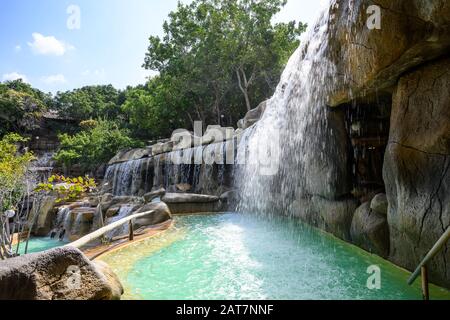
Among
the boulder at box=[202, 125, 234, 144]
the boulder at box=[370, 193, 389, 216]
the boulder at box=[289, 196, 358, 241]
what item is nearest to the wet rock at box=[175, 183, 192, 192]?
the boulder at box=[202, 125, 234, 144]

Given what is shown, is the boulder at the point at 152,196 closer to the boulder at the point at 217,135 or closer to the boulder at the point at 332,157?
the boulder at the point at 217,135

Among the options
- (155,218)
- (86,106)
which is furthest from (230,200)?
(86,106)

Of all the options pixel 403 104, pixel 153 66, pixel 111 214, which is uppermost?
pixel 153 66

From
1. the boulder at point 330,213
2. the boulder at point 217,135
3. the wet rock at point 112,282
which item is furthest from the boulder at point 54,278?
the boulder at point 217,135

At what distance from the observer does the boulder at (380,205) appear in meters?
5.21

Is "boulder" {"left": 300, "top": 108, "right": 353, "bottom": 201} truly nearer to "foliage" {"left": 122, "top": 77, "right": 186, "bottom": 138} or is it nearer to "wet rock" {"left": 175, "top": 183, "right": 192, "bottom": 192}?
"wet rock" {"left": 175, "top": 183, "right": 192, "bottom": 192}

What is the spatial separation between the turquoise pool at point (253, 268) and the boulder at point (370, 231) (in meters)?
0.17

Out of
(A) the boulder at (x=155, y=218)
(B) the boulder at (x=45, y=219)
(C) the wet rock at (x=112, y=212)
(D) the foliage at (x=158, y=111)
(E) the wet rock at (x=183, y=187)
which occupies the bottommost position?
(B) the boulder at (x=45, y=219)

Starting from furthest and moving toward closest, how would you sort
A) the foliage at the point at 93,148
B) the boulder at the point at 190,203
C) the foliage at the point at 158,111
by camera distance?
the foliage at the point at 158,111 → the foliage at the point at 93,148 → the boulder at the point at 190,203

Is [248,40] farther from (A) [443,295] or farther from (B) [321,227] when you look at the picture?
(A) [443,295]

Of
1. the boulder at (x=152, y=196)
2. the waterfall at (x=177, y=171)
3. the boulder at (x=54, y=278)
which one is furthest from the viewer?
the waterfall at (x=177, y=171)

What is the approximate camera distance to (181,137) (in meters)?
17.6
